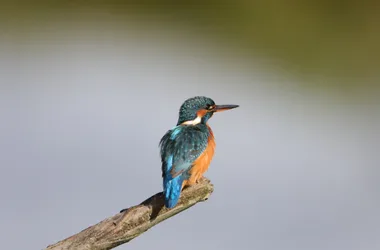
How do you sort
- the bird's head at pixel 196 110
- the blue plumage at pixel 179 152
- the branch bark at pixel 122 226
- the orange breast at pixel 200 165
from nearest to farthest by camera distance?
the branch bark at pixel 122 226
the blue plumage at pixel 179 152
the orange breast at pixel 200 165
the bird's head at pixel 196 110

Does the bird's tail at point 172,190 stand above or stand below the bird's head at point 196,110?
below

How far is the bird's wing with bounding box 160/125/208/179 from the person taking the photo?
2.43 meters

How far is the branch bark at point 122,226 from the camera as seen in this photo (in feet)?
6.75

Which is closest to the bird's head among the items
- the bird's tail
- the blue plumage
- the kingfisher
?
the kingfisher

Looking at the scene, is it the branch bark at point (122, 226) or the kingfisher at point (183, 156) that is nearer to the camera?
the branch bark at point (122, 226)

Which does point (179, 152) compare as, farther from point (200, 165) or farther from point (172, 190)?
point (172, 190)

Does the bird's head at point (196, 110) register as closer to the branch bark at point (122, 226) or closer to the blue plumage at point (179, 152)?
the blue plumage at point (179, 152)

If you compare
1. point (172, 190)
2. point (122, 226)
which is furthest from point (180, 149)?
point (122, 226)

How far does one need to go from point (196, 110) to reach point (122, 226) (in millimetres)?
794

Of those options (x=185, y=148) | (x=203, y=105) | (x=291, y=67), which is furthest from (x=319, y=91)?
(x=185, y=148)

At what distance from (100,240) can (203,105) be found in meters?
0.88

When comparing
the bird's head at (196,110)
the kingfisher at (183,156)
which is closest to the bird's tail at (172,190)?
the kingfisher at (183,156)

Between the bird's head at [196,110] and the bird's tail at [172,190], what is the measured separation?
0.46 metres

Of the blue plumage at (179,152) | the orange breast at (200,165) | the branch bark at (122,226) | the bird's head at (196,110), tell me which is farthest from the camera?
the bird's head at (196,110)
